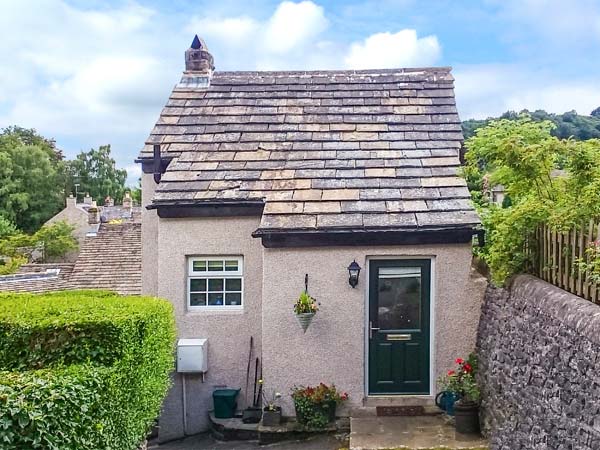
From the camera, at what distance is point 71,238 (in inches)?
1900

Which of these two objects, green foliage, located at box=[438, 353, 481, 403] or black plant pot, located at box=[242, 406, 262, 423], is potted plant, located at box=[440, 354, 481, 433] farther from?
black plant pot, located at box=[242, 406, 262, 423]

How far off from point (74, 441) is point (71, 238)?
46.1 meters

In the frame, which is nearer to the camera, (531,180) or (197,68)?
(531,180)

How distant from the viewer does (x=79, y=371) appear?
19.4 feet

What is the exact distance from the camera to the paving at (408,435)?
8.05 metres

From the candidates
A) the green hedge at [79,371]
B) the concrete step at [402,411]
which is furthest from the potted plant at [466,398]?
the green hedge at [79,371]

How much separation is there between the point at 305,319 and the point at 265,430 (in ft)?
6.45

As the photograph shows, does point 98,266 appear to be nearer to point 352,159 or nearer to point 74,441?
point 352,159

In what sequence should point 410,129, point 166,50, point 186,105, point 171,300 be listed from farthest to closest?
point 166,50
point 186,105
point 410,129
point 171,300

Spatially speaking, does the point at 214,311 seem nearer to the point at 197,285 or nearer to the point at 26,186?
the point at 197,285

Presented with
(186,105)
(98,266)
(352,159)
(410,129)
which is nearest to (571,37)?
(410,129)

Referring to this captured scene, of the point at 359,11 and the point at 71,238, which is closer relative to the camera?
the point at 359,11

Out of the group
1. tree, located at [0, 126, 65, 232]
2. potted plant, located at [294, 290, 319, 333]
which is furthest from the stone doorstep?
tree, located at [0, 126, 65, 232]

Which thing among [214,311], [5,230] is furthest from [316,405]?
[5,230]
